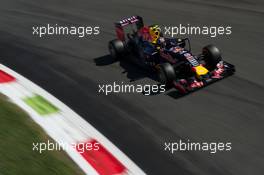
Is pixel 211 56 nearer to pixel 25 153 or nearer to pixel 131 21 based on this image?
pixel 131 21

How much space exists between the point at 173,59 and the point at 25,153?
15.5ft

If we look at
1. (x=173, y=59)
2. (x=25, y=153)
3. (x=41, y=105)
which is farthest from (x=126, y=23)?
(x=25, y=153)

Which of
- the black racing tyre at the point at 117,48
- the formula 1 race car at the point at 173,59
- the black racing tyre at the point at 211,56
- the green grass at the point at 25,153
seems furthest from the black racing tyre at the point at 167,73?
the green grass at the point at 25,153

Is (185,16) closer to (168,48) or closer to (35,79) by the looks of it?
(168,48)

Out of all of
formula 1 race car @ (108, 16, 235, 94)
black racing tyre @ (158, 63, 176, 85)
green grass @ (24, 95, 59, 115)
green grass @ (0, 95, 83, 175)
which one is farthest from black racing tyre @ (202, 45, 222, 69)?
green grass @ (0, 95, 83, 175)

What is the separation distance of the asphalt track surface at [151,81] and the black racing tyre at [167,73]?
0.27 metres

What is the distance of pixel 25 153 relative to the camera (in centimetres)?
840

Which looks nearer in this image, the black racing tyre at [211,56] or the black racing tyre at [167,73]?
the black racing tyre at [167,73]

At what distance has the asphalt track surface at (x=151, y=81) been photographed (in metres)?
8.71

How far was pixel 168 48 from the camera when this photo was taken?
12.0m

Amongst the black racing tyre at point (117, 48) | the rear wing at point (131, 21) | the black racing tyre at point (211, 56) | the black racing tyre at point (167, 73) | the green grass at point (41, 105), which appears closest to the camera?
the green grass at point (41, 105)

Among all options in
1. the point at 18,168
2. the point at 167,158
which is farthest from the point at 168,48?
the point at 18,168

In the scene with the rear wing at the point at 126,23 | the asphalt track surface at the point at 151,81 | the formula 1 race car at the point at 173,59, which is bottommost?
the asphalt track surface at the point at 151,81

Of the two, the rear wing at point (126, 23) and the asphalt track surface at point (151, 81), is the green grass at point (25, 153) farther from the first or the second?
→ the rear wing at point (126, 23)
